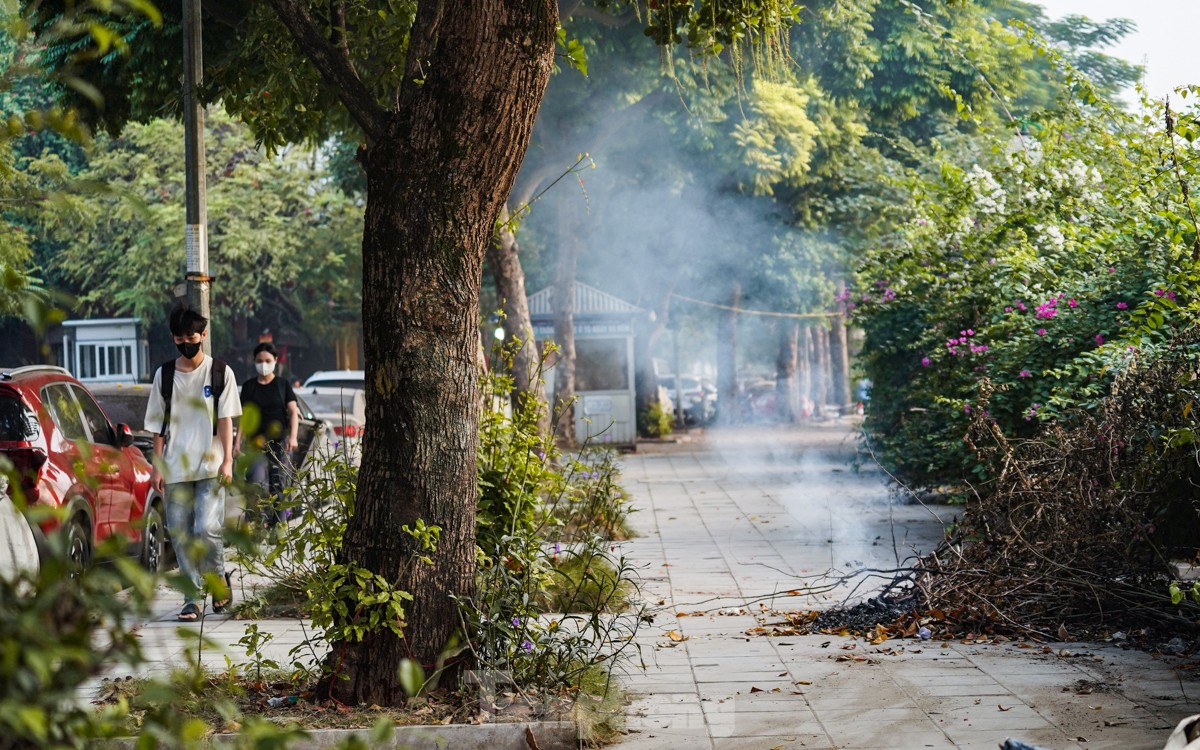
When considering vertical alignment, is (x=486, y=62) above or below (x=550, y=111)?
below

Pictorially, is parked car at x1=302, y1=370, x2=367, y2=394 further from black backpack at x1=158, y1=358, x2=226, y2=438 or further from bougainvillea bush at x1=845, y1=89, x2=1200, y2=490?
black backpack at x1=158, y1=358, x2=226, y2=438

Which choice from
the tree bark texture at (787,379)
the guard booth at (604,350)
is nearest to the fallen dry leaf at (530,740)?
the guard booth at (604,350)

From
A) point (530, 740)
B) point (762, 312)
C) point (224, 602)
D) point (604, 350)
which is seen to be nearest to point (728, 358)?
point (762, 312)

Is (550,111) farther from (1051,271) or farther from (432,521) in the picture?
(432,521)

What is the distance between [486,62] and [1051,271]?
26.7ft

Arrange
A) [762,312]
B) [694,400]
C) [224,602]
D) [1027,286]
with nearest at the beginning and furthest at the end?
[224,602]
[1027,286]
[762,312]
[694,400]

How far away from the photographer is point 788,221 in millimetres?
33125

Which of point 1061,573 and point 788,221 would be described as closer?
point 1061,573

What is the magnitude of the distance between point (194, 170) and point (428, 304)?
18.8ft

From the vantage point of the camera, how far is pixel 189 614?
8195 millimetres

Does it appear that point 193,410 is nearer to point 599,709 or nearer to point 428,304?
point 428,304

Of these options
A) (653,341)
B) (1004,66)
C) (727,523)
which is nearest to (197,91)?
(727,523)

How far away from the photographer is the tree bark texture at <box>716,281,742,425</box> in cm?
3941

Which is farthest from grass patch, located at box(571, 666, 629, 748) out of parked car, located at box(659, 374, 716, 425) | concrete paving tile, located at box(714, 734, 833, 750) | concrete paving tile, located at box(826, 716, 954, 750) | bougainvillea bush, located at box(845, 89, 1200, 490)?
parked car, located at box(659, 374, 716, 425)
